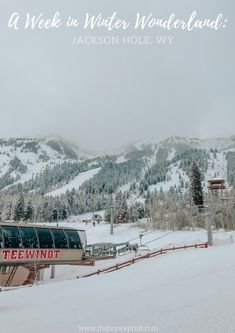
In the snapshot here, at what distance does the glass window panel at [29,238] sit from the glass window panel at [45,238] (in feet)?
1.50

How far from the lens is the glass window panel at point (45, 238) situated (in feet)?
92.7

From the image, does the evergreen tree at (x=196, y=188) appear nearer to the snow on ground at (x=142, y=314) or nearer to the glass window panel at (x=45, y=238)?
the glass window panel at (x=45, y=238)

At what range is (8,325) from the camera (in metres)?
9.00

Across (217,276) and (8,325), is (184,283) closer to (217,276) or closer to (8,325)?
(217,276)

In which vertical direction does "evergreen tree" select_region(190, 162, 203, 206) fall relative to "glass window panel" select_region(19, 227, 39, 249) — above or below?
above

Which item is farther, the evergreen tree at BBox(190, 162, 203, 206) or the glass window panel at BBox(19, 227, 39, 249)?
the evergreen tree at BBox(190, 162, 203, 206)

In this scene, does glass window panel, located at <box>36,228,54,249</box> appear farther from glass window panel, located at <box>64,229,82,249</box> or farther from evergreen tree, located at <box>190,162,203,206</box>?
evergreen tree, located at <box>190,162,203,206</box>

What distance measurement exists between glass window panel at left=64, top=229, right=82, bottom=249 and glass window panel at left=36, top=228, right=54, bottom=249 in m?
2.30

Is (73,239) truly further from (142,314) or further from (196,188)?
(196,188)

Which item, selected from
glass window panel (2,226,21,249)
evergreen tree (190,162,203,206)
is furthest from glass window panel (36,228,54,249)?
evergreen tree (190,162,203,206)

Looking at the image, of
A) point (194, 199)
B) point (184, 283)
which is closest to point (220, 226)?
point (194, 199)

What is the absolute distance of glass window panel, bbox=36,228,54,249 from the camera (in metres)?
28.2

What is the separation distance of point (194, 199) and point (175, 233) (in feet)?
44.4

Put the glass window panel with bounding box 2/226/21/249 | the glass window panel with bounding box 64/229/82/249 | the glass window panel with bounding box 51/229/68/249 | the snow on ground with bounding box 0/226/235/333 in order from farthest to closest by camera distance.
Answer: the glass window panel with bounding box 64/229/82/249 → the glass window panel with bounding box 51/229/68/249 → the glass window panel with bounding box 2/226/21/249 → the snow on ground with bounding box 0/226/235/333
